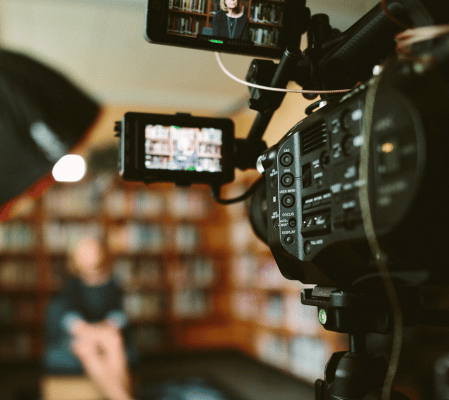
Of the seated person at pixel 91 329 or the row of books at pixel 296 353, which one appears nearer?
the seated person at pixel 91 329

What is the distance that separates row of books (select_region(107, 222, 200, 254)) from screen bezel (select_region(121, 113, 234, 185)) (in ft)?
13.3

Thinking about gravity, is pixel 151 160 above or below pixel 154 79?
below

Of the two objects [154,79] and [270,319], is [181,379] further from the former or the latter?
[154,79]

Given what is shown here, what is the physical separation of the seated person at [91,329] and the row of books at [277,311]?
5.03 ft

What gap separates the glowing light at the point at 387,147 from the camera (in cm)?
36

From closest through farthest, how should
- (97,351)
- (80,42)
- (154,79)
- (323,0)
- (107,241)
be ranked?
(323,0) < (97,351) < (80,42) < (154,79) < (107,241)

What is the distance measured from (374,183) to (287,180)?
164 millimetres

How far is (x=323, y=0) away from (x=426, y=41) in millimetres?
352

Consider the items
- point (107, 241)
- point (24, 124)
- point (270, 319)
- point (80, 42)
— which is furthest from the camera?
point (107, 241)

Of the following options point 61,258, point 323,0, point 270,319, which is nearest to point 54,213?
point 61,258

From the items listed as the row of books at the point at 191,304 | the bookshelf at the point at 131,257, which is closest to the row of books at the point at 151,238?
the bookshelf at the point at 131,257

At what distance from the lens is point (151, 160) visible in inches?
27.5

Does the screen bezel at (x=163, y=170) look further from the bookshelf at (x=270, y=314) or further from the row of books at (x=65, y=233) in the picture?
the row of books at (x=65, y=233)

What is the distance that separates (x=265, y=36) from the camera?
2.01ft
